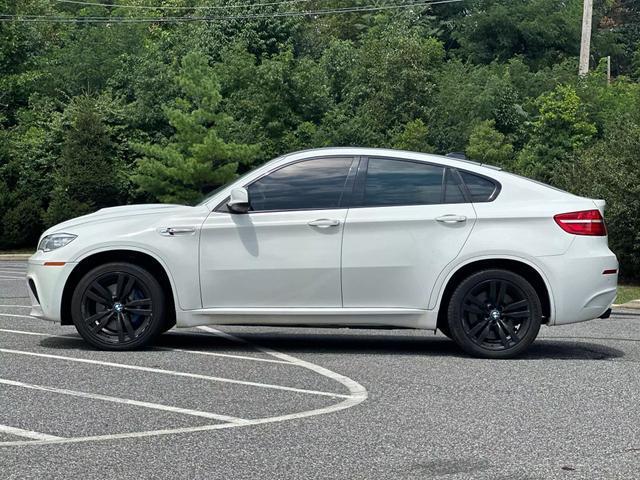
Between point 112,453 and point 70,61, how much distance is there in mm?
52816

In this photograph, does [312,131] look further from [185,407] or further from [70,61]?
[185,407]

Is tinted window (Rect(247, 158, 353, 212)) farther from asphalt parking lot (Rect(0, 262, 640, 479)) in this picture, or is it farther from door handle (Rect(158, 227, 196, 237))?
asphalt parking lot (Rect(0, 262, 640, 479))

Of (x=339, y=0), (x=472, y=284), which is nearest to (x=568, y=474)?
(x=472, y=284)

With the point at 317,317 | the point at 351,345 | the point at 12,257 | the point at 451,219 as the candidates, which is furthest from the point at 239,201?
the point at 12,257

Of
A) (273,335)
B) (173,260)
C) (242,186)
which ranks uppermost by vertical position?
(242,186)

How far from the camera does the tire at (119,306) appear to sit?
9695 millimetres

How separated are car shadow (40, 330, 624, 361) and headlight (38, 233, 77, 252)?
0.87 meters

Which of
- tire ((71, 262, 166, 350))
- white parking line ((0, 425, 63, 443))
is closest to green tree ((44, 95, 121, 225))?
tire ((71, 262, 166, 350))

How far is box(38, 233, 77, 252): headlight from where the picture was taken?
984 cm

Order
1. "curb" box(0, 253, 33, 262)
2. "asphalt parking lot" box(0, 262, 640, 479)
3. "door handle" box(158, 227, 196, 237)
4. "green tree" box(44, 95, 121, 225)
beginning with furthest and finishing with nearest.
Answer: "green tree" box(44, 95, 121, 225) → "curb" box(0, 253, 33, 262) → "door handle" box(158, 227, 196, 237) → "asphalt parking lot" box(0, 262, 640, 479)

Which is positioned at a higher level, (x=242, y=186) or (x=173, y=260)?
(x=242, y=186)

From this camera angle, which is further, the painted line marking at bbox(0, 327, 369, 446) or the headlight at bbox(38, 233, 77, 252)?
the headlight at bbox(38, 233, 77, 252)

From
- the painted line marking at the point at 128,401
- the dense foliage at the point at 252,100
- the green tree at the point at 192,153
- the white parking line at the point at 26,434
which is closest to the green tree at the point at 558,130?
the dense foliage at the point at 252,100

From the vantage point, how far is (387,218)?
9586mm
